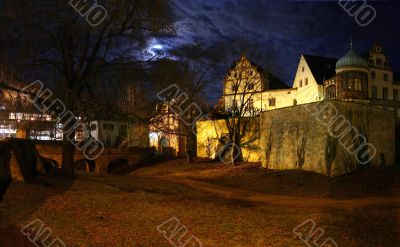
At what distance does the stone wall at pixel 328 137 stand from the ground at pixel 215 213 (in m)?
1.72

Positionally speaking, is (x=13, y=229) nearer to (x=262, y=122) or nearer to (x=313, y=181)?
(x=313, y=181)

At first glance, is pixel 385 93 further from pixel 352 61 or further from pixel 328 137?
pixel 328 137

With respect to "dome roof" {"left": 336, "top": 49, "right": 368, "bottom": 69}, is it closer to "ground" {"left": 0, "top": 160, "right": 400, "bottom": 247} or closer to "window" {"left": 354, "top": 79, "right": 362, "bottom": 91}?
"window" {"left": 354, "top": 79, "right": 362, "bottom": 91}

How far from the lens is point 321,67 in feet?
180

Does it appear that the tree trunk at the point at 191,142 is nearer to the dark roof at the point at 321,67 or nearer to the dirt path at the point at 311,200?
the dark roof at the point at 321,67

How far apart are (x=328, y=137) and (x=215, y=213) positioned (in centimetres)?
Result: 1056

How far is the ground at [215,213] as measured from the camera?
932cm

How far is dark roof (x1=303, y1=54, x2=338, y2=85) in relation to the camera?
174ft

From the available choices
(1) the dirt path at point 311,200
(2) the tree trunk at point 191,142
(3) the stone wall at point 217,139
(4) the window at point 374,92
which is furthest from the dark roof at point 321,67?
(1) the dirt path at point 311,200

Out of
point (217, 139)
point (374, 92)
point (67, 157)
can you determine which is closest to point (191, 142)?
point (217, 139)

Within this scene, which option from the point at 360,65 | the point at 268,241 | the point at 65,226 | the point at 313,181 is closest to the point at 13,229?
the point at 65,226

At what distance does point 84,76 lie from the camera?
19516 mm

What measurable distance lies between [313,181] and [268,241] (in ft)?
37.8

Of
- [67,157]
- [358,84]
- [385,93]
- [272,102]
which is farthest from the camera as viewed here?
[272,102]
